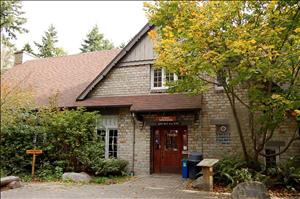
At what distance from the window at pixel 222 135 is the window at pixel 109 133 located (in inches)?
205

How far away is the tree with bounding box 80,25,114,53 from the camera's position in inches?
1816

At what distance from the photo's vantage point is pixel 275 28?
9945mm

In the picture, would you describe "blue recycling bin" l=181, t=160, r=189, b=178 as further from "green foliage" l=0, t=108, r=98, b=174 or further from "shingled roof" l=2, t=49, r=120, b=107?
"shingled roof" l=2, t=49, r=120, b=107

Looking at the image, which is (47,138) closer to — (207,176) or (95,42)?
(207,176)

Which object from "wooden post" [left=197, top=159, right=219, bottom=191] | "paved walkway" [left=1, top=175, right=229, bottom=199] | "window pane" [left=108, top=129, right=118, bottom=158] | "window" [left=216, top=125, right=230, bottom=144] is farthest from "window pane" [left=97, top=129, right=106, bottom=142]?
"wooden post" [left=197, top=159, right=219, bottom=191]

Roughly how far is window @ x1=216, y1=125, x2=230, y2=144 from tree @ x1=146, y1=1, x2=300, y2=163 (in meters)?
2.88

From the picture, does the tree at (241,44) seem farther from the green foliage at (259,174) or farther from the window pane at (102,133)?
the window pane at (102,133)

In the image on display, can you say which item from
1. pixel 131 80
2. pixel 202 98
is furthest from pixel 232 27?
pixel 131 80

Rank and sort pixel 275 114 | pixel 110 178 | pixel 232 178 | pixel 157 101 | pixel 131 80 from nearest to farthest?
1. pixel 275 114
2. pixel 232 178
3. pixel 110 178
4. pixel 157 101
5. pixel 131 80

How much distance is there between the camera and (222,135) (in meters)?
Answer: 14.7

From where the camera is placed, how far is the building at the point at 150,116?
1466 cm

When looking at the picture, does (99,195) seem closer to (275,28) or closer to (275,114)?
(275,114)

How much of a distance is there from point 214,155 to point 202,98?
2.71m

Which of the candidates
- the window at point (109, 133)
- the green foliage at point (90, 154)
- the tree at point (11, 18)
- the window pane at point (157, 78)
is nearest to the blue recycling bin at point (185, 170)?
the green foliage at point (90, 154)
